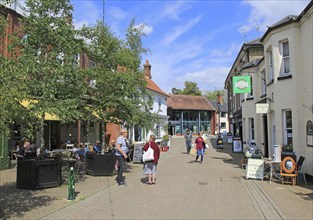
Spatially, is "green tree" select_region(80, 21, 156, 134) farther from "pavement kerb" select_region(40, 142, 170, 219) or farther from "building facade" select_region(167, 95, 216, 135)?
"building facade" select_region(167, 95, 216, 135)

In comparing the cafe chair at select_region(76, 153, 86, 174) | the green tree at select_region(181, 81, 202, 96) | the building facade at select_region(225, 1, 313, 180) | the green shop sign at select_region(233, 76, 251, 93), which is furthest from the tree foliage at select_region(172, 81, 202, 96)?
the cafe chair at select_region(76, 153, 86, 174)

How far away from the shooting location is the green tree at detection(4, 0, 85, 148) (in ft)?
31.3

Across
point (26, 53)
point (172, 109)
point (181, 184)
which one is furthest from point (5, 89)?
point (172, 109)

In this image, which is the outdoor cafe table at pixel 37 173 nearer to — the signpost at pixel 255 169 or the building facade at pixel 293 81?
the signpost at pixel 255 169

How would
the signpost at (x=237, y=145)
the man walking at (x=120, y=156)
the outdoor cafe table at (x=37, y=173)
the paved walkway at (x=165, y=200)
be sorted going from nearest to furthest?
the paved walkway at (x=165, y=200)
the outdoor cafe table at (x=37, y=173)
the man walking at (x=120, y=156)
the signpost at (x=237, y=145)

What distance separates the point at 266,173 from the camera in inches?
504

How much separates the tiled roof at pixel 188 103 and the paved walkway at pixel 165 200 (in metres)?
51.5

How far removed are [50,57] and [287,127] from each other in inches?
388

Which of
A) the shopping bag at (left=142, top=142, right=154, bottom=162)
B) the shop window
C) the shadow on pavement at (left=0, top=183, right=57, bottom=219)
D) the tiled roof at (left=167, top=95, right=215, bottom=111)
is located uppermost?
the tiled roof at (left=167, top=95, right=215, bottom=111)

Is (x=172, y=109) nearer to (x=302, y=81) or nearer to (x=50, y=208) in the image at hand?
(x=302, y=81)

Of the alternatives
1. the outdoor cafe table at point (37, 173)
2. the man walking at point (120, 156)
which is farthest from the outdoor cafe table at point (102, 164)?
the outdoor cafe table at point (37, 173)

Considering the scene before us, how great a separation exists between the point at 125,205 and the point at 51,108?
3.36m

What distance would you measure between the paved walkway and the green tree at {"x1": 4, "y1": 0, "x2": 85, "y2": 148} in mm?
2302

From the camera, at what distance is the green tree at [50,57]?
9.55 m
